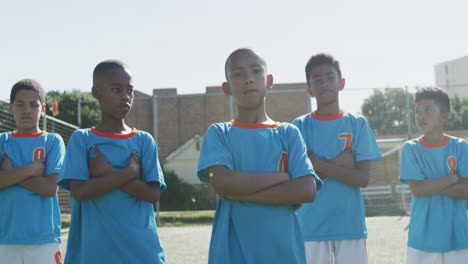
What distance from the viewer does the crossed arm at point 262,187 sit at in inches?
121

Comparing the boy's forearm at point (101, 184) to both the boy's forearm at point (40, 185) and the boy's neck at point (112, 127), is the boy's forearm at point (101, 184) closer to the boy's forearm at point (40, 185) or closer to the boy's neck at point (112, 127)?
the boy's neck at point (112, 127)

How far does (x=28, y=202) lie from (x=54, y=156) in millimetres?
385

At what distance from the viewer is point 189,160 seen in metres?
33.9

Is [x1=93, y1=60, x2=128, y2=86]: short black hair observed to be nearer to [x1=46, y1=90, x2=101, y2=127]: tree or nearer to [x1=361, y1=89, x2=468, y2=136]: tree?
[x1=46, y1=90, x2=101, y2=127]: tree

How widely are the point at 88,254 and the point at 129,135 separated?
0.72 meters

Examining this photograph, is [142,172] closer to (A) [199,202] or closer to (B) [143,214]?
(B) [143,214]

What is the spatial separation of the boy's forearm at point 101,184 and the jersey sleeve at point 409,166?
7.29ft

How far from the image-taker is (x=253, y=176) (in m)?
3.08

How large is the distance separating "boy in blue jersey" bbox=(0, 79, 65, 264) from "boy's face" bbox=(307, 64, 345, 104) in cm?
197

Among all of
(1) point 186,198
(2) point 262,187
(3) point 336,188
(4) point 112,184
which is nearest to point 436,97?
(3) point 336,188

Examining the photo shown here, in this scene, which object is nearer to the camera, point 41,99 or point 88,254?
point 88,254

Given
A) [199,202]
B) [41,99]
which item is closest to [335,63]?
[41,99]

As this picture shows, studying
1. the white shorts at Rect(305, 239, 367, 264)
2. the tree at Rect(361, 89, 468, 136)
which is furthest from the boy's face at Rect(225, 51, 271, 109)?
the tree at Rect(361, 89, 468, 136)

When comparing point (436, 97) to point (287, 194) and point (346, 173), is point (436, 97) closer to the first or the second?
point (346, 173)
